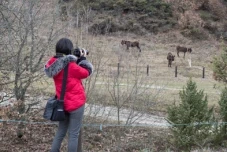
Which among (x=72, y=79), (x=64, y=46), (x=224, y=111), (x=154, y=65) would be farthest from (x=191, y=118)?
(x=154, y=65)

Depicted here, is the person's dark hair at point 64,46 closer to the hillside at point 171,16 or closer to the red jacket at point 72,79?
the red jacket at point 72,79

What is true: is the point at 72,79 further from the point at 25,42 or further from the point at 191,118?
the point at 191,118

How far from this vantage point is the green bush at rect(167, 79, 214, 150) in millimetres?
9797

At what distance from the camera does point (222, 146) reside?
1008 centimetres

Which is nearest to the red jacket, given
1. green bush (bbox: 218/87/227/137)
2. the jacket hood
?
the jacket hood

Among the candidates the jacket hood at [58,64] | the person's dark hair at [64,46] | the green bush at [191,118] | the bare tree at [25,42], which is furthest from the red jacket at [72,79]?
the green bush at [191,118]

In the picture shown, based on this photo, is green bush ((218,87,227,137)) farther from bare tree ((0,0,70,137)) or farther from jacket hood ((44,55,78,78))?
jacket hood ((44,55,78,78))

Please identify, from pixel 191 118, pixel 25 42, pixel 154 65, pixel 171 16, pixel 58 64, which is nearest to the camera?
pixel 58 64

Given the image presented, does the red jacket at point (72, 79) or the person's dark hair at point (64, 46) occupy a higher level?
the person's dark hair at point (64, 46)

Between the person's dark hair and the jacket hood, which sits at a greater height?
the person's dark hair

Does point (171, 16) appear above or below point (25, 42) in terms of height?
above

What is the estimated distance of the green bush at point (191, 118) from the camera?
9.80 metres

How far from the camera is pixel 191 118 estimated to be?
32.6ft

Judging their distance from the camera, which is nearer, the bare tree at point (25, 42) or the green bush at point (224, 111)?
the bare tree at point (25, 42)
